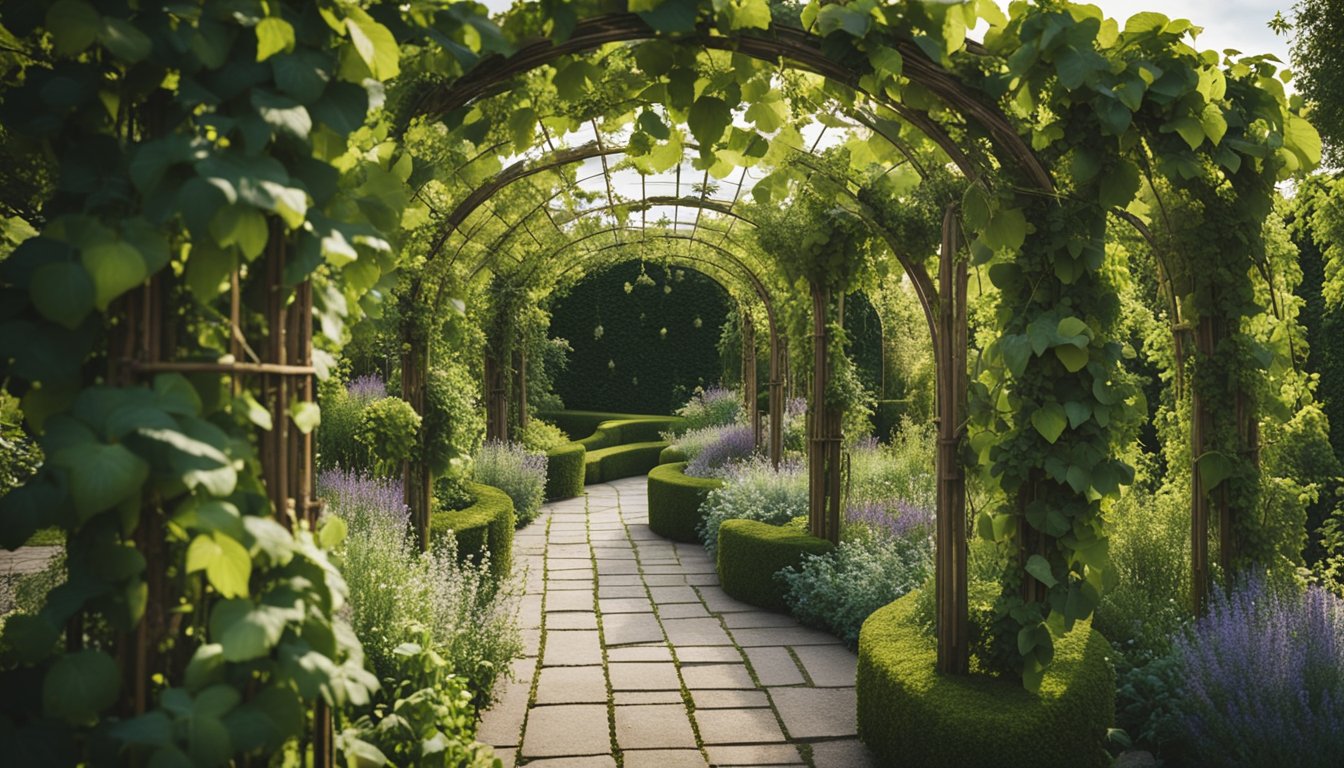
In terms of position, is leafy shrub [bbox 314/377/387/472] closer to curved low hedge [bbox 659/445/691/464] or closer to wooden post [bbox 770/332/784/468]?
wooden post [bbox 770/332/784/468]

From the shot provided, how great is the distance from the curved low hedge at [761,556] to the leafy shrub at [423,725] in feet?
9.25

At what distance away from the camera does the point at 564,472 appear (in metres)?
10.1

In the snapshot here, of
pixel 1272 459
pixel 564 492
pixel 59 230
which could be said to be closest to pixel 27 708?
pixel 59 230

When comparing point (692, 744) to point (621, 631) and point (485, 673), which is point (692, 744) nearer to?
point (485, 673)

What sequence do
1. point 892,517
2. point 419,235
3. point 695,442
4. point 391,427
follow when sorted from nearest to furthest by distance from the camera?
point 419,235 < point 391,427 < point 892,517 < point 695,442

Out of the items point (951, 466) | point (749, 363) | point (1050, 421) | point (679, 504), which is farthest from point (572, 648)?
point (749, 363)

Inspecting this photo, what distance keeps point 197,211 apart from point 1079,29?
2.18 m

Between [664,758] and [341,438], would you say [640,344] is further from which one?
[664,758]

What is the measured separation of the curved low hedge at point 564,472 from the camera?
9.84m

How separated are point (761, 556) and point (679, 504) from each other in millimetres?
2307

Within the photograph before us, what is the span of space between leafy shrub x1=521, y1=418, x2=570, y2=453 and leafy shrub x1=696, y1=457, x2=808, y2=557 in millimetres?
3107

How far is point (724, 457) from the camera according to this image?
30.3ft

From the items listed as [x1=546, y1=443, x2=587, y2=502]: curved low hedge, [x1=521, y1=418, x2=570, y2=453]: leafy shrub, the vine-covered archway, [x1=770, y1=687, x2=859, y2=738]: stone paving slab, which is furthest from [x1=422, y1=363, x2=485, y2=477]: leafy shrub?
[x1=521, y1=418, x2=570, y2=453]: leafy shrub

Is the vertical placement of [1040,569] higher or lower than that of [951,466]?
lower
